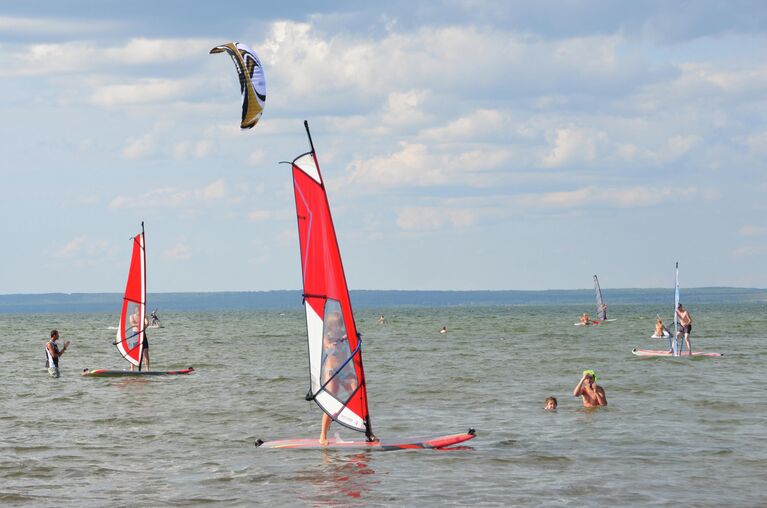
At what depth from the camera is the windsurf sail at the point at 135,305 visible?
37.3 meters

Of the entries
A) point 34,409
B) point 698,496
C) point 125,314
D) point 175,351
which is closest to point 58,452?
point 34,409

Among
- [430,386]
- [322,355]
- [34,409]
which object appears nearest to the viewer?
[322,355]

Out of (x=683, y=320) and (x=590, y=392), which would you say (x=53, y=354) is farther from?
(x=683, y=320)

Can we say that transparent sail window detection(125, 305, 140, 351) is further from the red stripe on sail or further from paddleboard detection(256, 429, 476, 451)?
the red stripe on sail

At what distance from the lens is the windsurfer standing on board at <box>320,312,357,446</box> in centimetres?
1909

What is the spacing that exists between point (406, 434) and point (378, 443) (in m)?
3.74

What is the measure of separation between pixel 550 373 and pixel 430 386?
678 centimetres

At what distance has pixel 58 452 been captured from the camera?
21.7 meters

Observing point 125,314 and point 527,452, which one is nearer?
point 527,452

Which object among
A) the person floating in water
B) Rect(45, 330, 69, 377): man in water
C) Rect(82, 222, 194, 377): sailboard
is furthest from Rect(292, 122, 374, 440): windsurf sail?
Rect(82, 222, 194, 377): sailboard

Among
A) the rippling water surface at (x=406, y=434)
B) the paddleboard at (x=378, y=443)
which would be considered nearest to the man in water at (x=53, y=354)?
the rippling water surface at (x=406, y=434)

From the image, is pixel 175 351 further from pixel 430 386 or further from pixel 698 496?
pixel 698 496

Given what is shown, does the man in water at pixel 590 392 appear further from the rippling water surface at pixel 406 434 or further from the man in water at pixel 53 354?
the man in water at pixel 53 354

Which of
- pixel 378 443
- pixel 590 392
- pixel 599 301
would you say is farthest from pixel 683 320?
pixel 599 301
